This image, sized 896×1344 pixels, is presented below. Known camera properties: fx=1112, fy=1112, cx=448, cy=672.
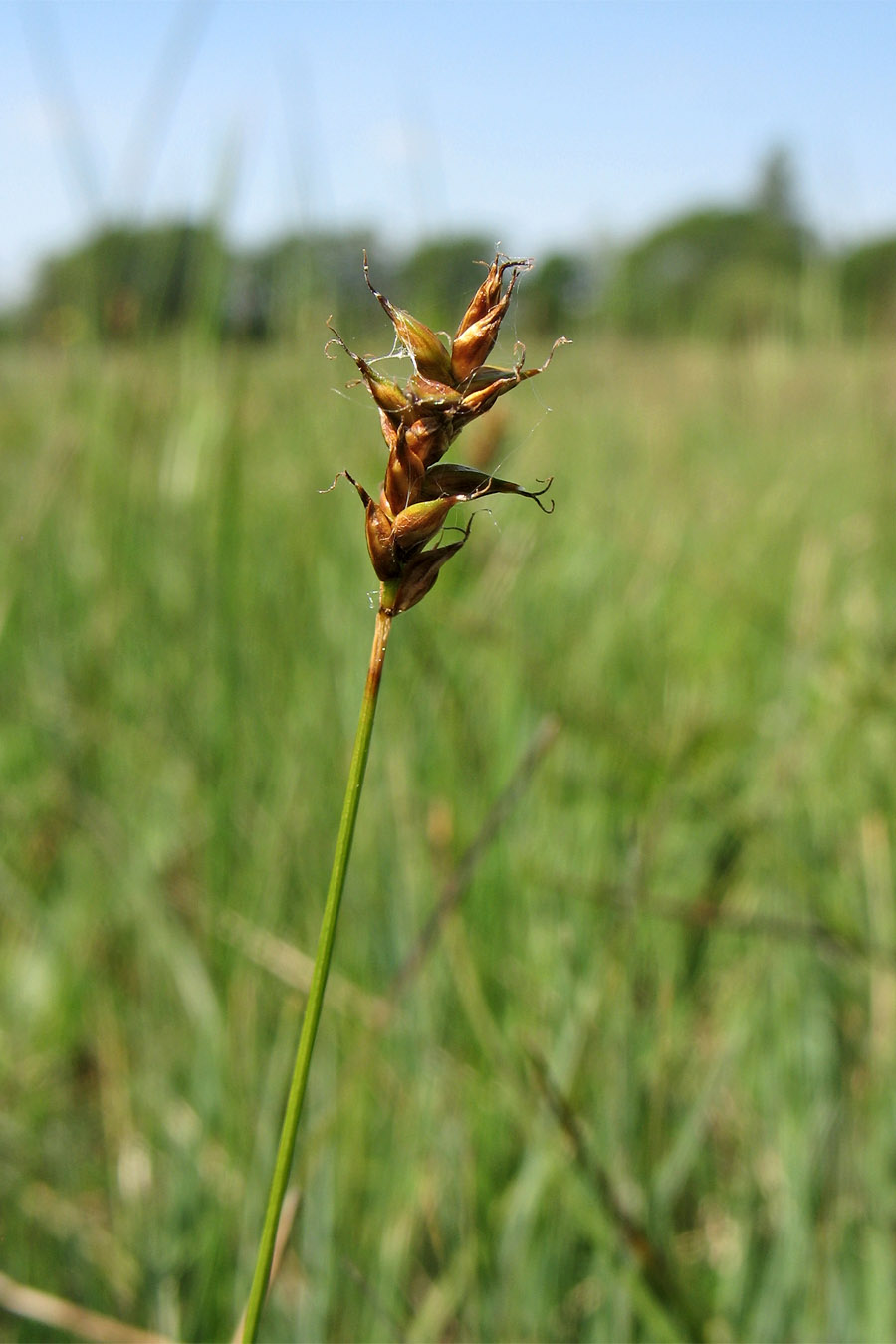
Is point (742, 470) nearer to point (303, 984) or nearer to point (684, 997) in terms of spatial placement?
point (684, 997)

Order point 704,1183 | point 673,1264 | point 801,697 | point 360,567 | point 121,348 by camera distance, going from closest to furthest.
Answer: point 673,1264 → point 704,1183 → point 801,697 → point 360,567 → point 121,348

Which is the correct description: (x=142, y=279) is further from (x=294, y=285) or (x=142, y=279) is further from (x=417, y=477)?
(x=417, y=477)

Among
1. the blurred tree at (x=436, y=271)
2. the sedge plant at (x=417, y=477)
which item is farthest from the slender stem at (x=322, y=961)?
the blurred tree at (x=436, y=271)

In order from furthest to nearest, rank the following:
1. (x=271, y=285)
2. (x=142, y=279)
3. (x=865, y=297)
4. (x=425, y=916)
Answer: (x=865, y=297)
(x=271, y=285)
(x=142, y=279)
(x=425, y=916)

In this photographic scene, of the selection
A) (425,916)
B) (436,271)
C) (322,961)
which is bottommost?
(425,916)

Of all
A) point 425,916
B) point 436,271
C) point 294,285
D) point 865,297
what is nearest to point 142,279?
point 294,285

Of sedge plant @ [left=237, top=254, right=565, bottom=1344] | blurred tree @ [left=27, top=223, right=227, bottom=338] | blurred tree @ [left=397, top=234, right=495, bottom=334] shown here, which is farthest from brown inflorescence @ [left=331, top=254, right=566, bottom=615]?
blurred tree @ [left=27, top=223, right=227, bottom=338]

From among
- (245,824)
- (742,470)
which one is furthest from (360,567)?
(742,470)
